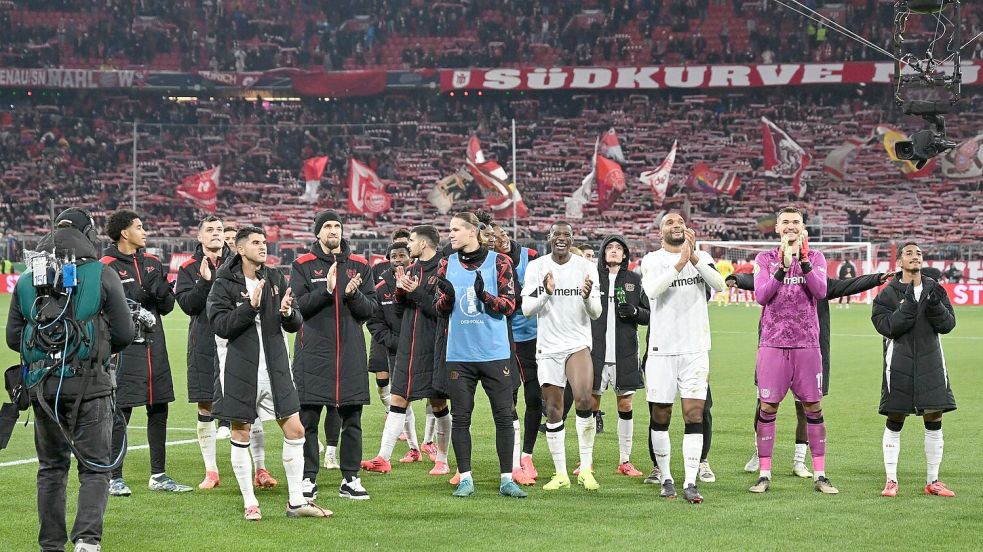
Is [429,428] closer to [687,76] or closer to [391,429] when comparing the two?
Answer: [391,429]

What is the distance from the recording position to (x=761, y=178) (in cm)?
5044

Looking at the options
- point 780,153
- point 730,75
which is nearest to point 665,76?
point 730,75

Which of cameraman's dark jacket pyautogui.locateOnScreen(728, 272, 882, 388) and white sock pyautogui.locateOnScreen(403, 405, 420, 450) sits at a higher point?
cameraman's dark jacket pyautogui.locateOnScreen(728, 272, 882, 388)

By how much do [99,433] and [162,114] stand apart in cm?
5097

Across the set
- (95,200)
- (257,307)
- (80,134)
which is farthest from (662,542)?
(80,134)

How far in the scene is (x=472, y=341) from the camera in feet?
32.4

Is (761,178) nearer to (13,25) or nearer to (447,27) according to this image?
(447,27)

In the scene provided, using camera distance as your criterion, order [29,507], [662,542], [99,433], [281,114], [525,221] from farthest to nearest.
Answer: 1. [281,114]
2. [525,221]
3. [29,507]
4. [662,542]
5. [99,433]

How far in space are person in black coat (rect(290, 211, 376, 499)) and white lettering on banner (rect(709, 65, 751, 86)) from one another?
4307 cm

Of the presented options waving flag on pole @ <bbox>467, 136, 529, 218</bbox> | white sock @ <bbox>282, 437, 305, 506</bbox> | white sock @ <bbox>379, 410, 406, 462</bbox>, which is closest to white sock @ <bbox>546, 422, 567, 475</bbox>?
white sock @ <bbox>379, 410, 406, 462</bbox>

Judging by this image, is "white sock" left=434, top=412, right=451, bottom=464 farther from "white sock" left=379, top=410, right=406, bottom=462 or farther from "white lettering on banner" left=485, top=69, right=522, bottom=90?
"white lettering on banner" left=485, top=69, right=522, bottom=90

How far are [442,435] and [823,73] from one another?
1656 inches

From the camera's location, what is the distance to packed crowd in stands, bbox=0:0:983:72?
53531mm

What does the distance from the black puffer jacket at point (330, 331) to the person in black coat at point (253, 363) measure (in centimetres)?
68
